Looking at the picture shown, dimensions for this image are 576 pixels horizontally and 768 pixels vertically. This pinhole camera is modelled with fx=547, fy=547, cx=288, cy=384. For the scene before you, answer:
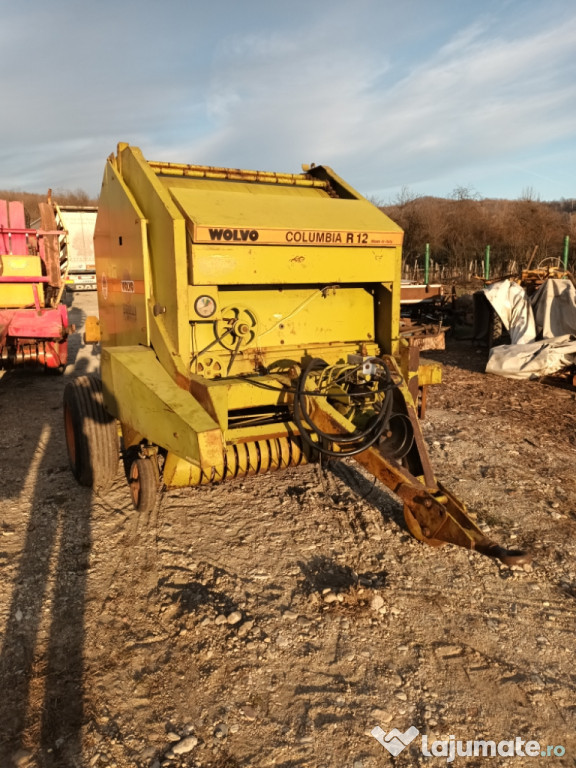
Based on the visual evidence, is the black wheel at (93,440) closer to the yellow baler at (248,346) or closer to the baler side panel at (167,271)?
the yellow baler at (248,346)

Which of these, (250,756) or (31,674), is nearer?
(250,756)

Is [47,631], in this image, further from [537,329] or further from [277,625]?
[537,329]

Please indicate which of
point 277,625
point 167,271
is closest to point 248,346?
point 167,271

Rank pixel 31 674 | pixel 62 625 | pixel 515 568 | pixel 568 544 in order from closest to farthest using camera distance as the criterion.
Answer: pixel 31 674 < pixel 62 625 < pixel 515 568 < pixel 568 544

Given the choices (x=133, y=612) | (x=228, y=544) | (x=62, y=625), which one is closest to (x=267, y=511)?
(x=228, y=544)

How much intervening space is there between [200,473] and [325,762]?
1977mm

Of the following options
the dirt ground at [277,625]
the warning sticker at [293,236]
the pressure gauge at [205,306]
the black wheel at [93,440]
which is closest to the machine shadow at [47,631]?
the dirt ground at [277,625]

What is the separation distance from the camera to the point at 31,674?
98.6 inches

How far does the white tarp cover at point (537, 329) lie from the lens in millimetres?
8258

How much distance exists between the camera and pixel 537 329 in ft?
29.8

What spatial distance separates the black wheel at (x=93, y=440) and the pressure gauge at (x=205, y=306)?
4.10ft

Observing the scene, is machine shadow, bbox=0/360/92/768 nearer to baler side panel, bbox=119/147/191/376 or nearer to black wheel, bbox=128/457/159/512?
black wheel, bbox=128/457/159/512

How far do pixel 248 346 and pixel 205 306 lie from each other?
520mm

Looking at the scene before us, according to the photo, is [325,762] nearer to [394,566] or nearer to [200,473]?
[394,566]
